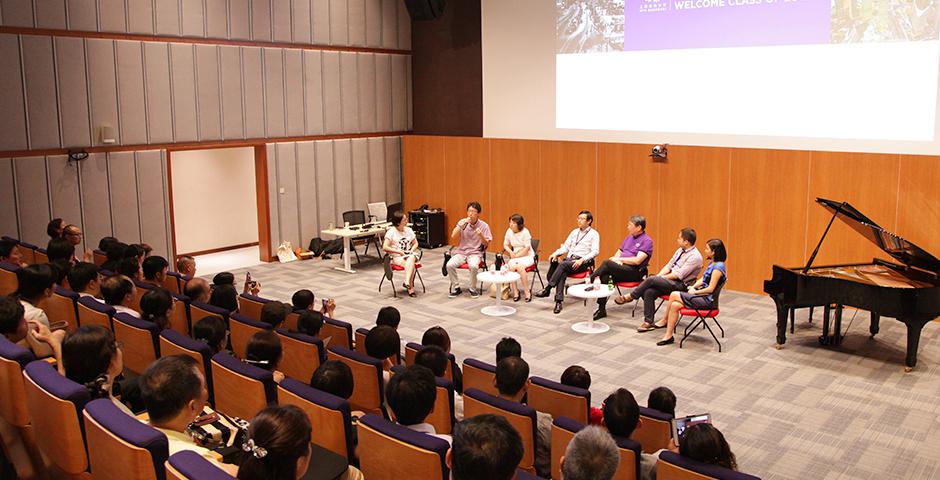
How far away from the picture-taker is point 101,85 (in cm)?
1079

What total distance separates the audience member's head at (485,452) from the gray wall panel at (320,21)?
1144cm

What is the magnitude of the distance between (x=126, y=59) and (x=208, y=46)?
127 centimetres

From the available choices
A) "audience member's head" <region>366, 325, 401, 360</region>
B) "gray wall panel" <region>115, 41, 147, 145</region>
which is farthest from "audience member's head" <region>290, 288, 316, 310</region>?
"gray wall panel" <region>115, 41, 147, 145</region>

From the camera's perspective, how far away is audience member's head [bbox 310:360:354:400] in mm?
4367

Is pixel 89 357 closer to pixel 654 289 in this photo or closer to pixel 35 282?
pixel 35 282

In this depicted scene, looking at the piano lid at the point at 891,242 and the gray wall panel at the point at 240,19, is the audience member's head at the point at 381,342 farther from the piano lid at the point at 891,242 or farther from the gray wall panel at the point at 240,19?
the gray wall panel at the point at 240,19

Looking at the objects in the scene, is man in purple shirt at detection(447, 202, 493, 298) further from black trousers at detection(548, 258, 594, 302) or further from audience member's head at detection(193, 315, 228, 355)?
audience member's head at detection(193, 315, 228, 355)

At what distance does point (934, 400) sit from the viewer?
22.2 ft

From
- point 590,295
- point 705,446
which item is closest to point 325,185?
point 590,295

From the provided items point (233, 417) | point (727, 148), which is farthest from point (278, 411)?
point (727, 148)

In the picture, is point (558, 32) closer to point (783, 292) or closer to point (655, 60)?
point (655, 60)

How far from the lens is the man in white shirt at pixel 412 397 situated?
390 centimetres

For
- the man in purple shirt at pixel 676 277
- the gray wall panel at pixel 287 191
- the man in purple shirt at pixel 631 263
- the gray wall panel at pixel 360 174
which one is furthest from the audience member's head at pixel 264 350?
the gray wall panel at pixel 360 174

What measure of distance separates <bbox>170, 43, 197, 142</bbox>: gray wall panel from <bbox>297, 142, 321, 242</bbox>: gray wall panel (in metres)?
1.96
